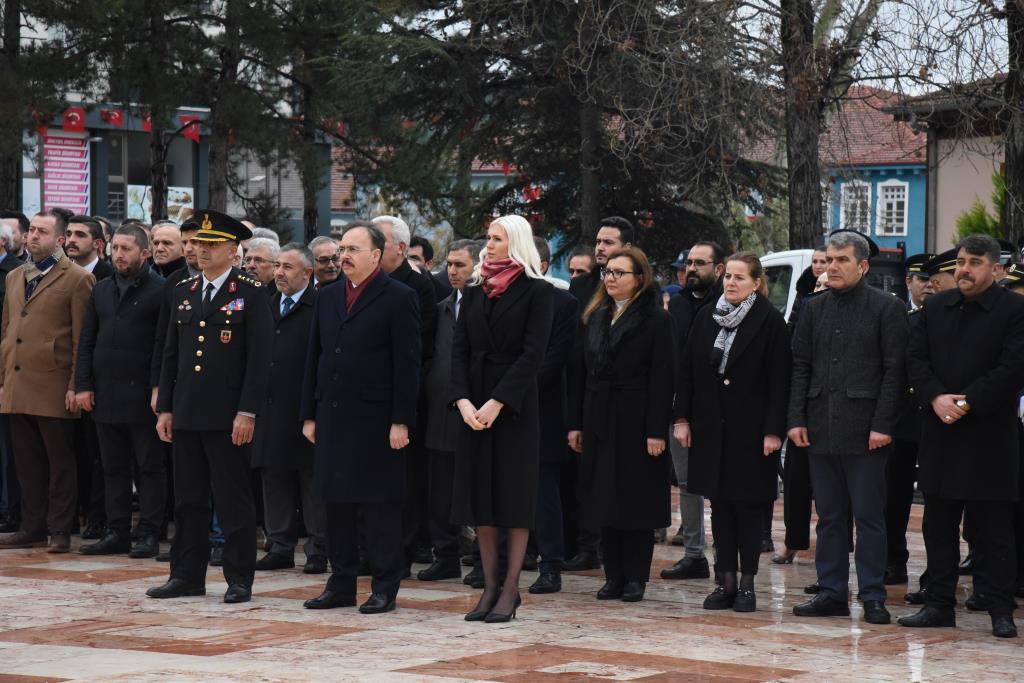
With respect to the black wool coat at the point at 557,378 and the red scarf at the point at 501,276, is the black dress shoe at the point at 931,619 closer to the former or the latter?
the black wool coat at the point at 557,378

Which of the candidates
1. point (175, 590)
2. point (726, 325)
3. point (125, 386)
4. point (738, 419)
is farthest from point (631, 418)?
point (125, 386)

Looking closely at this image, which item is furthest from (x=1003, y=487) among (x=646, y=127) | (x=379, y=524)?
(x=646, y=127)

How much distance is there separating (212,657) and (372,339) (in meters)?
2.06

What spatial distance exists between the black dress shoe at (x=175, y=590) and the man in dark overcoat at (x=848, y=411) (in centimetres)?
329

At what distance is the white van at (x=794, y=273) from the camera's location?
19.0 meters

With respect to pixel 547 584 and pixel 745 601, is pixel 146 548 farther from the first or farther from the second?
pixel 745 601

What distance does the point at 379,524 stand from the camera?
837 centimetres

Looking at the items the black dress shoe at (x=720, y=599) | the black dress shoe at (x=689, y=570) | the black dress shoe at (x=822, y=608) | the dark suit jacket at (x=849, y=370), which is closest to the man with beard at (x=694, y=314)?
the black dress shoe at (x=689, y=570)

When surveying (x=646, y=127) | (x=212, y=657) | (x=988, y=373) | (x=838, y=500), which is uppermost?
(x=646, y=127)

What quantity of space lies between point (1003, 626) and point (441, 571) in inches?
132

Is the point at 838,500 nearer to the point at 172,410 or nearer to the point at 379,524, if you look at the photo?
the point at 379,524

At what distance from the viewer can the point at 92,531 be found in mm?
11227

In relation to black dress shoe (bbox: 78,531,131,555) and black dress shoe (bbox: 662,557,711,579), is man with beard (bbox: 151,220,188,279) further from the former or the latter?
black dress shoe (bbox: 662,557,711,579)

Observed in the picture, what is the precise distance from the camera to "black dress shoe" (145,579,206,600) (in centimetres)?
870
